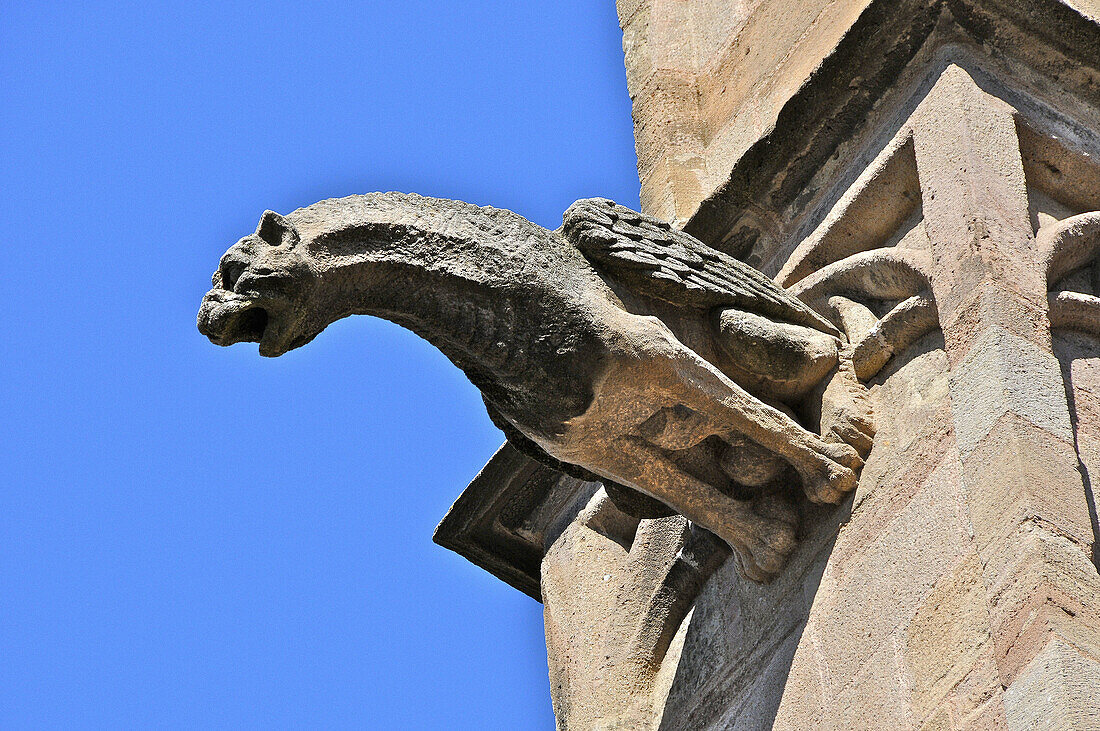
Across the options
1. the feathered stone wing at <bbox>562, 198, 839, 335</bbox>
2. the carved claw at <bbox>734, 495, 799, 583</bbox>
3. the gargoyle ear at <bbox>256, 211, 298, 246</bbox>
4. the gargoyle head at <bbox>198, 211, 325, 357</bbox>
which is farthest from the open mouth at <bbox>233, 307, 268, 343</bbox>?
the carved claw at <bbox>734, 495, 799, 583</bbox>

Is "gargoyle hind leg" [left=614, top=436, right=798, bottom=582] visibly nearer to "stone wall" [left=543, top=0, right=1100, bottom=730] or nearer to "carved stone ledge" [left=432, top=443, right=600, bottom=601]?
"stone wall" [left=543, top=0, right=1100, bottom=730]

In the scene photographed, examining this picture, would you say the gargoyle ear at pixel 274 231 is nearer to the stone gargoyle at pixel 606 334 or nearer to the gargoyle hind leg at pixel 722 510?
the stone gargoyle at pixel 606 334

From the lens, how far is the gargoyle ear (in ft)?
14.3

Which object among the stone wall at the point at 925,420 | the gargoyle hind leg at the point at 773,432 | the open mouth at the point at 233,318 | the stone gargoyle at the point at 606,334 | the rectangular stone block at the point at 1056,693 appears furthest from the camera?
the gargoyle hind leg at the point at 773,432

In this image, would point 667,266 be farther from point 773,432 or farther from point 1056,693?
point 1056,693

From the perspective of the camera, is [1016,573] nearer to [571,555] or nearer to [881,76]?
[881,76]

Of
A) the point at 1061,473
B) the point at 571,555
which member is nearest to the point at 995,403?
the point at 1061,473

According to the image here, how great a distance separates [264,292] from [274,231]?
0.53 feet

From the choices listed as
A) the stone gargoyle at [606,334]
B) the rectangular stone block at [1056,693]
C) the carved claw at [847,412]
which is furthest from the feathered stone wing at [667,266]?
the rectangular stone block at [1056,693]

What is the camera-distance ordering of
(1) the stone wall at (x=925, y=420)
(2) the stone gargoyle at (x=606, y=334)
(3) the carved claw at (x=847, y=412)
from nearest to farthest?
(1) the stone wall at (x=925, y=420)
(2) the stone gargoyle at (x=606, y=334)
(3) the carved claw at (x=847, y=412)

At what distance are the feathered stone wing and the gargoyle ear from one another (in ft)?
2.60

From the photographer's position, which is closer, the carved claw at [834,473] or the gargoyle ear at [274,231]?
the gargoyle ear at [274,231]

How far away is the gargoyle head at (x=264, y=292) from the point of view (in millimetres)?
4277

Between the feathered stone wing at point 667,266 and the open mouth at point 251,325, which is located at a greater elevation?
the feathered stone wing at point 667,266
